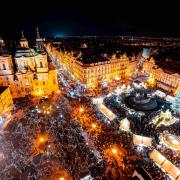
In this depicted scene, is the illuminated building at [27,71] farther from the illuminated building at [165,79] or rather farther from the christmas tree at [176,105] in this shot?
the illuminated building at [165,79]

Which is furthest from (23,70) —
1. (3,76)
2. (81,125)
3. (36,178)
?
(36,178)

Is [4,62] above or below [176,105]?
above

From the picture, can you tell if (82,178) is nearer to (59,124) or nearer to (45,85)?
(59,124)

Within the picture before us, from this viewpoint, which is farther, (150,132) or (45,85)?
(45,85)

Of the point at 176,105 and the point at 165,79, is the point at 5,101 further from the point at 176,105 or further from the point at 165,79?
the point at 165,79

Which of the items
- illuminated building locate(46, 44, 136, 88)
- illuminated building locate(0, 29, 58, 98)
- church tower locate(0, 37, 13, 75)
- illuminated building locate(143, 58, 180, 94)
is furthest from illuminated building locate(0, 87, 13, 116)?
illuminated building locate(143, 58, 180, 94)

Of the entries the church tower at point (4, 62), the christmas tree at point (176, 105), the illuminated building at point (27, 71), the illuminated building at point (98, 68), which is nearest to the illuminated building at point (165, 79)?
the illuminated building at point (98, 68)

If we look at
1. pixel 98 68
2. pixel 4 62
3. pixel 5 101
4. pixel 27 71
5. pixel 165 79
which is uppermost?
pixel 4 62

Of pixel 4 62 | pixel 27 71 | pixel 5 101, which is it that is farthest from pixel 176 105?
pixel 4 62
